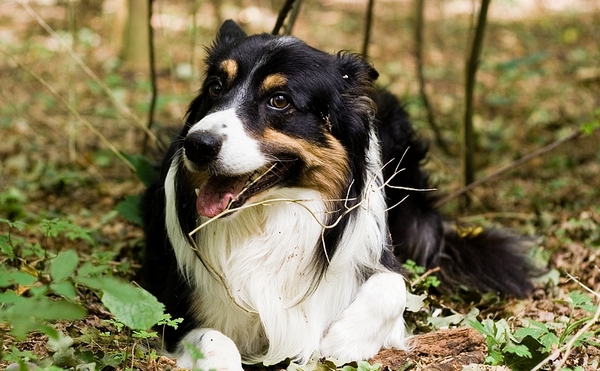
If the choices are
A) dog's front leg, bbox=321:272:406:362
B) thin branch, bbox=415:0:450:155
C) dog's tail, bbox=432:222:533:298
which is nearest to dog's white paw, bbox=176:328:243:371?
dog's front leg, bbox=321:272:406:362

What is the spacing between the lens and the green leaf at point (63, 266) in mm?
2568

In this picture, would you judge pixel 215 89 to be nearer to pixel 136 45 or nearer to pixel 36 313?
pixel 36 313

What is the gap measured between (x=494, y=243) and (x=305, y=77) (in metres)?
2.21

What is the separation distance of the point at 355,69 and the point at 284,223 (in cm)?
98

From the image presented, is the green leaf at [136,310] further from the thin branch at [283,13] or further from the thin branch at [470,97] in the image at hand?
the thin branch at [470,97]

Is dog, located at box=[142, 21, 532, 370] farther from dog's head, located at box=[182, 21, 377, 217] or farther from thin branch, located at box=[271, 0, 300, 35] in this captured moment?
thin branch, located at box=[271, 0, 300, 35]

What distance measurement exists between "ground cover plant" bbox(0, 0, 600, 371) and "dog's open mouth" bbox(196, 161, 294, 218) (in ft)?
1.89

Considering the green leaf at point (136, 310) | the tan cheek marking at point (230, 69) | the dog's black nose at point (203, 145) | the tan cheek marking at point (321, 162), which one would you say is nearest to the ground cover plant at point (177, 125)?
the green leaf at point (136, 310)

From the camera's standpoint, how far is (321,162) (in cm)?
369

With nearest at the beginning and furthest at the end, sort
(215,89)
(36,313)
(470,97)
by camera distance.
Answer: (36,313) → (215,89) → (470,97)

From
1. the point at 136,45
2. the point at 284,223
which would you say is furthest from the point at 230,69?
the point at 136,45

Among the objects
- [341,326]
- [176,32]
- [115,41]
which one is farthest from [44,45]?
[341,326]

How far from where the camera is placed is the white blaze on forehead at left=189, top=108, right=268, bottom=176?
11.0 ft

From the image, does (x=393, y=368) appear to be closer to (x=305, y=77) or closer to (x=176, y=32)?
(x=305, y=77)
